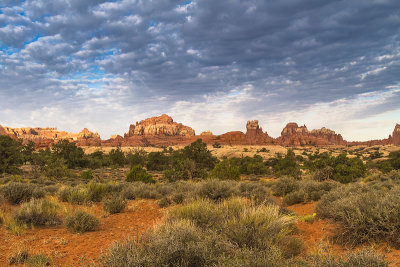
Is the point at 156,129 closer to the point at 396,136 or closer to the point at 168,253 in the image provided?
the point at 396,136

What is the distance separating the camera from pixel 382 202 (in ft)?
18.6

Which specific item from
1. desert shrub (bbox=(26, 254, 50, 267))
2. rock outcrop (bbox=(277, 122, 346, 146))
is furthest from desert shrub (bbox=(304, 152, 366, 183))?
rock outcrop (bbox=(277, 122, 346, 146))

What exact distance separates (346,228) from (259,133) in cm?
15262

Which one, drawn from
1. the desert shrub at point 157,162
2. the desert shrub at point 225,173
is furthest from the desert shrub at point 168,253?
the desert shrub at point 157,162

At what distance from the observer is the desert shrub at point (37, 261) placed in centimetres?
430

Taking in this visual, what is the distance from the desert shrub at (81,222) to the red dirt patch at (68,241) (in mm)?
199

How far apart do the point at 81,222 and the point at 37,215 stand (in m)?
1.88

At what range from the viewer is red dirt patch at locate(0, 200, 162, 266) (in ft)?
16.4

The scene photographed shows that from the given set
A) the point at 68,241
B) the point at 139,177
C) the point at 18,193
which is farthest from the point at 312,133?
the point at 68,241

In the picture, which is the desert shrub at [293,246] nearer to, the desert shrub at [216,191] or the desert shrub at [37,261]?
the desert shrub at [37,261]

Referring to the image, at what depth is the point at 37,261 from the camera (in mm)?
4469

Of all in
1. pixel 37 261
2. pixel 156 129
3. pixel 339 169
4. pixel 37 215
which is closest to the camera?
pixel 37 261

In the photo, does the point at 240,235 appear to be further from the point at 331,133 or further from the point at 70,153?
the point at 331,133

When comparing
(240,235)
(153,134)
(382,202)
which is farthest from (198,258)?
(153,134)
